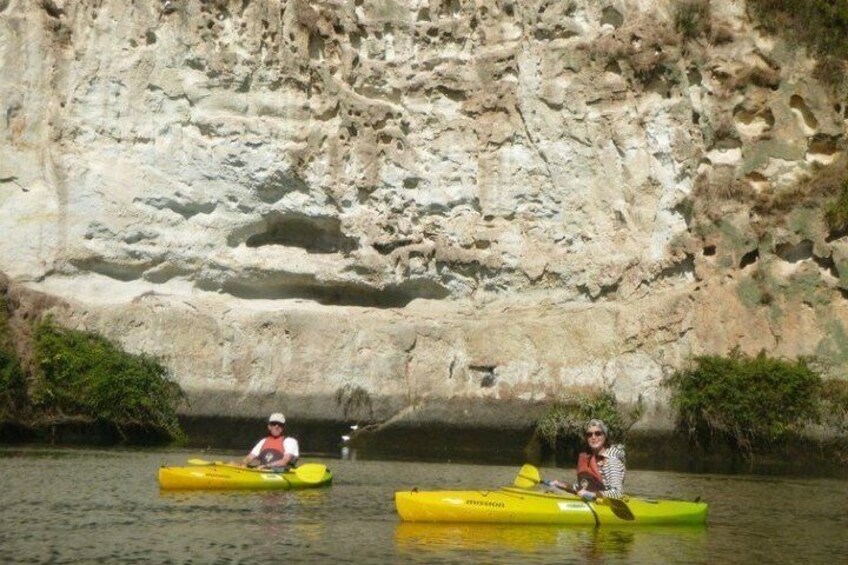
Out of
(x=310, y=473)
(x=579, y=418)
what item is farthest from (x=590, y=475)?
(x=579, y=418)

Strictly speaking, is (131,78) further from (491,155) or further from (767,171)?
(767,171)

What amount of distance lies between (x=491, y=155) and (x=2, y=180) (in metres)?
→ 9.53

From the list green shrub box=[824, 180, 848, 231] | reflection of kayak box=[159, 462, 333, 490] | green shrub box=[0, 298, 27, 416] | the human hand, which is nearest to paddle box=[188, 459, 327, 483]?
reflection of kayak box=[159, 462, 333, 490]

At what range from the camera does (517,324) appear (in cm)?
2800

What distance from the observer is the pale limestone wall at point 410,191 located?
1068 inches

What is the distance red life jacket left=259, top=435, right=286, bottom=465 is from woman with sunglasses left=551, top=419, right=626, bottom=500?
495 centimetres

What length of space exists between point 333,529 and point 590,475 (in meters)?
2.96

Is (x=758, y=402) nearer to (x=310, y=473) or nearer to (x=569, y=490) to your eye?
(x=310, y=473)

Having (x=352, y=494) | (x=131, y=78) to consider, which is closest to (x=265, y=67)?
(x=131, y=78)

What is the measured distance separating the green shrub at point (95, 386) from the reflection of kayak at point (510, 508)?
10868 millimetres

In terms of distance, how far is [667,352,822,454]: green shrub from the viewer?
83.4 ft

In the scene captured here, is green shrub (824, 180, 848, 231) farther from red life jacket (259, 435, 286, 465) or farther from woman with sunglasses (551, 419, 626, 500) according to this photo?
woman with sunglasses (551, 419, 626, 500)

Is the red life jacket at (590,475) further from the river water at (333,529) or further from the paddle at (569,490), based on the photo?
the river water at (333,529)

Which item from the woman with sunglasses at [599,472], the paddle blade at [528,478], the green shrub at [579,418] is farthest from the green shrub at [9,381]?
the woman with sunglasses at [599,472]
